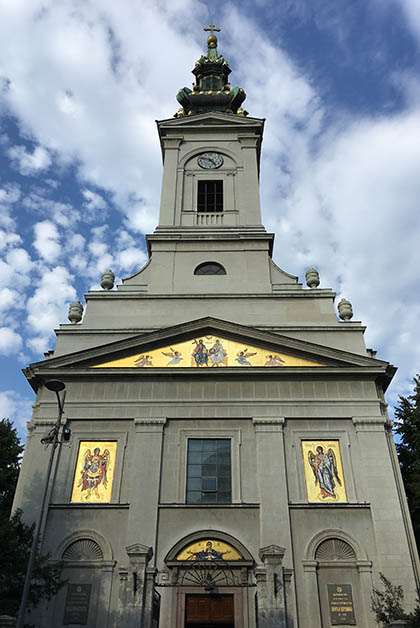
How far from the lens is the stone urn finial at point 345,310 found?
22.6 metres

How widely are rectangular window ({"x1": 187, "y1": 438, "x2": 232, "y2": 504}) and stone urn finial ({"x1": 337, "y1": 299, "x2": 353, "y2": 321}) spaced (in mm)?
6958

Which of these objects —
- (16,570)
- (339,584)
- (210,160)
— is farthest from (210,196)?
(16,570)

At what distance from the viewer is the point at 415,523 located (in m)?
23.2

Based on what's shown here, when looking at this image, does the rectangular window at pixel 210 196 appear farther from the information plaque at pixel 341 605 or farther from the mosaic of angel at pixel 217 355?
the information plaque at pixel 341 605

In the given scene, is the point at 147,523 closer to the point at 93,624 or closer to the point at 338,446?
the point at 93,624

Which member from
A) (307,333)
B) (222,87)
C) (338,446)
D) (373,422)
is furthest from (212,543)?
(222,87)

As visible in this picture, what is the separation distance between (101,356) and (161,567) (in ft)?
24.4

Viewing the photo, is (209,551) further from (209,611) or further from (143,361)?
(143,361)

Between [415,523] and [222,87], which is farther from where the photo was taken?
[222,87]

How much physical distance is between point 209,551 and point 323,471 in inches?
177

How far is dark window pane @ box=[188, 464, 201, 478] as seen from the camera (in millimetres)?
18953

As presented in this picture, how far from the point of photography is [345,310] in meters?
22.7

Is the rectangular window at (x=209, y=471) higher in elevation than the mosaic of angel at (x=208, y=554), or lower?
higher

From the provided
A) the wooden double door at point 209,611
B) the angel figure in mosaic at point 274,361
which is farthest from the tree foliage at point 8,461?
the angel figure in mosaic at point 274,361
